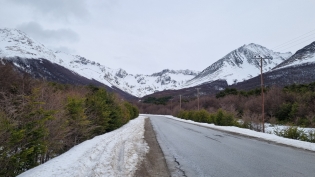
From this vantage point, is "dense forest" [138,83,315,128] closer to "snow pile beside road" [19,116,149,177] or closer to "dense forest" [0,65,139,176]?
"snow pile beside road" [19,116,149,177]

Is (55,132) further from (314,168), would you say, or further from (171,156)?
(314,168)

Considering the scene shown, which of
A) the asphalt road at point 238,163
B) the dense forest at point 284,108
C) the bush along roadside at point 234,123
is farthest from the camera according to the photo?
the dense forest at point 284,108

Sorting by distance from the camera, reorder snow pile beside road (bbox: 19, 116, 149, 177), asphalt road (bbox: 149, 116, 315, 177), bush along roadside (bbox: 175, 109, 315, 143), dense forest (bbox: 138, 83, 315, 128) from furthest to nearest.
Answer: dense forest (bbox: 138, 83, 315, 128)
bush along roadside (bbox: 175, 109, 315, 143)
asphalt road (bbox: 149, 116, 315, 177)
snow pile beside road (bbox: 19, 116, 149, 177)

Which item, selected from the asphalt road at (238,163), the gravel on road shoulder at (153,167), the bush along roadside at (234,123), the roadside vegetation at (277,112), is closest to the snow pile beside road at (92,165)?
the gravel on road shoulder at (153,167)

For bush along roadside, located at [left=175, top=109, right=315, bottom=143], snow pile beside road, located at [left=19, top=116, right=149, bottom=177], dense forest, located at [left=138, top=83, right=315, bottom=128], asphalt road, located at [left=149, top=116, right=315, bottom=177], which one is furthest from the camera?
dense forest, located at [left=138, top=83, right=315, bottom=128]

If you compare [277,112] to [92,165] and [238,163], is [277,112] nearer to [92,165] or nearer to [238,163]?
[238,163]

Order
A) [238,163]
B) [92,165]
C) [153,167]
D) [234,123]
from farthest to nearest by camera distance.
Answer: [234,123], [238,163], [153,167], [92,165]

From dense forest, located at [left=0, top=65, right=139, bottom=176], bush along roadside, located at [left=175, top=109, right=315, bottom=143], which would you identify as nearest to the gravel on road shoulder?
dense forest, located at [left=0, top=65, right=139, bottom=176]

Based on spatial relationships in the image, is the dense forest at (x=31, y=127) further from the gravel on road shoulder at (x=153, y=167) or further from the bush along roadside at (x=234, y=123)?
the bush along roadside at (x=234, y=123)

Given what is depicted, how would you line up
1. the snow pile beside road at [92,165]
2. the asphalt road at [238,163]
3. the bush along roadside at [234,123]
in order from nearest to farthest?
the snow pile beside road at [92,165]
the asphalt road at [238,163]
the bush along roadside at [234,123]

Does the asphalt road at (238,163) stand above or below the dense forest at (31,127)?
below

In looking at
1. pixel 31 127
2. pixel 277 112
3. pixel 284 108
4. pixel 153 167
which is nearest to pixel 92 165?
pixel 153 167

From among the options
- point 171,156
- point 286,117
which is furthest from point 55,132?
point 286,117

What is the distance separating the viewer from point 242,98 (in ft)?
176
